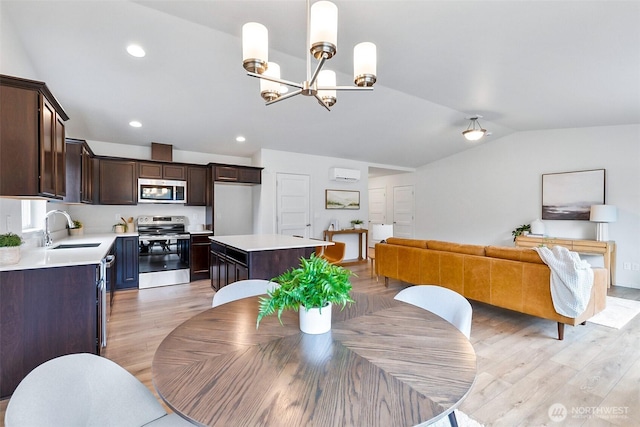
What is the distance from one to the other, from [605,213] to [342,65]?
4.79 meters

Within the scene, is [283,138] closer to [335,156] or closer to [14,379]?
[335,156]

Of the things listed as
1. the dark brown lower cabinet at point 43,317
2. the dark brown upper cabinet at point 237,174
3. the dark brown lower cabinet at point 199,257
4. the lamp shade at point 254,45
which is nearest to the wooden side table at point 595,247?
the dark brown upper cabinet at point 237,174

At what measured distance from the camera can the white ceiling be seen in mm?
2268

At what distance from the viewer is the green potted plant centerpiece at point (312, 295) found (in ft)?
3.69

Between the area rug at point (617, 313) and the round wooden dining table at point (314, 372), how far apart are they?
3.17 metres

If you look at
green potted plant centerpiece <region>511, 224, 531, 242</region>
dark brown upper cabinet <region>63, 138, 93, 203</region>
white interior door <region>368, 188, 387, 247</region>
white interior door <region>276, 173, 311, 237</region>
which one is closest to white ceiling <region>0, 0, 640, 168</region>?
dark brown upper cabinet <region>63, 138, 93, 203</region>

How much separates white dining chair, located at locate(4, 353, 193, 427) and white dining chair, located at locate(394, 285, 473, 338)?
4.25ft

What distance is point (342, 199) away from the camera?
6.63 m

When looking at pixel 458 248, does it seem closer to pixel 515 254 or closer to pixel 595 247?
pixel 515 254

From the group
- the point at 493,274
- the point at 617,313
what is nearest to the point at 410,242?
the point at 493,274

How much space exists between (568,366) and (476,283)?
113 cm

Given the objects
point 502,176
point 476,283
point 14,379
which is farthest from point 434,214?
point 14,379

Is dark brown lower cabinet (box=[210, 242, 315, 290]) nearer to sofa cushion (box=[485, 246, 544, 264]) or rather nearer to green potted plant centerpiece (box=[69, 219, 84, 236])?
sofa cushion (box=[485, 246, 544, 264])

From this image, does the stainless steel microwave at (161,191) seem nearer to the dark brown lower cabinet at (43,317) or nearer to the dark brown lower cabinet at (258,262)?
the dark brown lower cabinet at (258,262)
